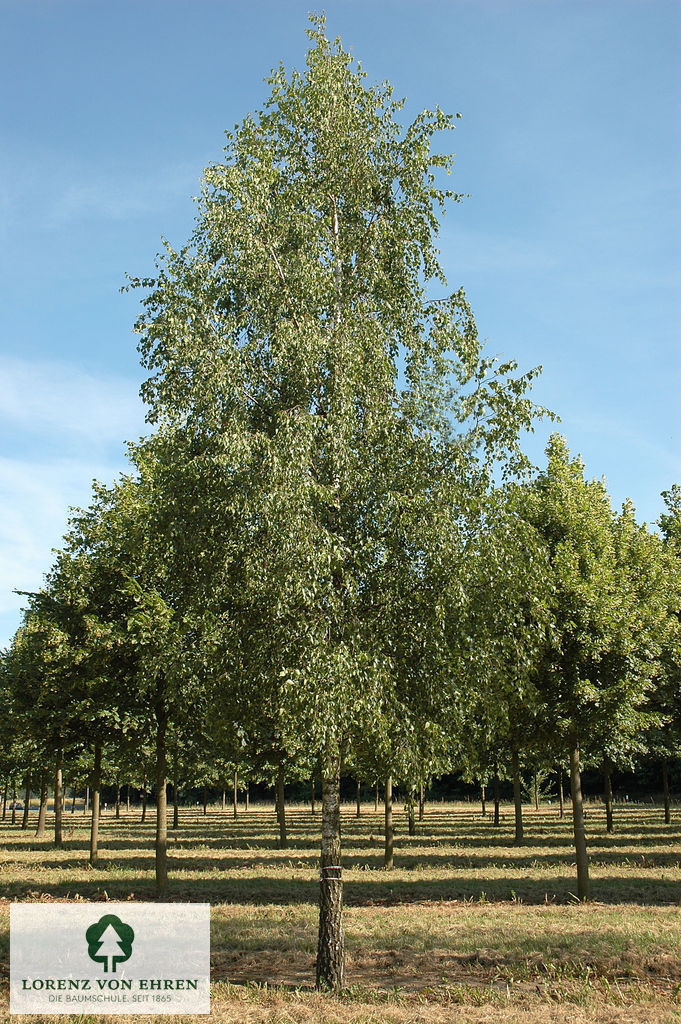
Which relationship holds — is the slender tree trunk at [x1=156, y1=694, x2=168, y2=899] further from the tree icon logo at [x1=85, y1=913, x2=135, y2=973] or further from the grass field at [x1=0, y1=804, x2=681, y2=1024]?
the tree icon logo at [x1=85, y1=913, x2=135, y2=973]

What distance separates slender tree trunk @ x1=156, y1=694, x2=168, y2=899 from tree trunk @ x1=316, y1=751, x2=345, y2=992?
8.52 metres

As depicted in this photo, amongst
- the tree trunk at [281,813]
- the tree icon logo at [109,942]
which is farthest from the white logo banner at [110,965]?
the tree trunk at [281,813]

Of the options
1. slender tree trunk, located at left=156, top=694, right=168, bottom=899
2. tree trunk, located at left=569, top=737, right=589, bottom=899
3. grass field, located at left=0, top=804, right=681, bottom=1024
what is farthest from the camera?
slender tree trunk, located at left=156, top=694, right=168, bottom=899

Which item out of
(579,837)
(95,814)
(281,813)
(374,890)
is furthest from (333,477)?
(281,813)

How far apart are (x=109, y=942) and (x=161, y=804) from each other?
8.37m

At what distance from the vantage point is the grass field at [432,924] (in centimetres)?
1025

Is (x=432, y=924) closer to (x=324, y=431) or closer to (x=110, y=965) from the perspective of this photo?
(x=110, y=965)

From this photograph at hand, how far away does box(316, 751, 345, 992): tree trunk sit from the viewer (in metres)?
11.2

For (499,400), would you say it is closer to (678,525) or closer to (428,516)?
(428,516)

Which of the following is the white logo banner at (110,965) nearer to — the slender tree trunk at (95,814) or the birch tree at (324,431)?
the birch tree at (324,431)

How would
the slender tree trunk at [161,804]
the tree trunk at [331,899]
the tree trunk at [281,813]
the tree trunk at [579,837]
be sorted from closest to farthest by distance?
1. the tree trunk at [331,899]
2. the tree trunk at [579,837]
3. the slender tree trunk at [161,804]
4. the tree trunk at [281,813]

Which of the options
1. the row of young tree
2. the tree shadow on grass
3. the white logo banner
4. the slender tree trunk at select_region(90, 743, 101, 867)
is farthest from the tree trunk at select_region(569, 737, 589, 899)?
the slender tree trunk at select_region(90, 743, 101, 867)

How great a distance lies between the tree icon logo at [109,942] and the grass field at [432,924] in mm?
1274

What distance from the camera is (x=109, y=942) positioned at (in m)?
12.0
